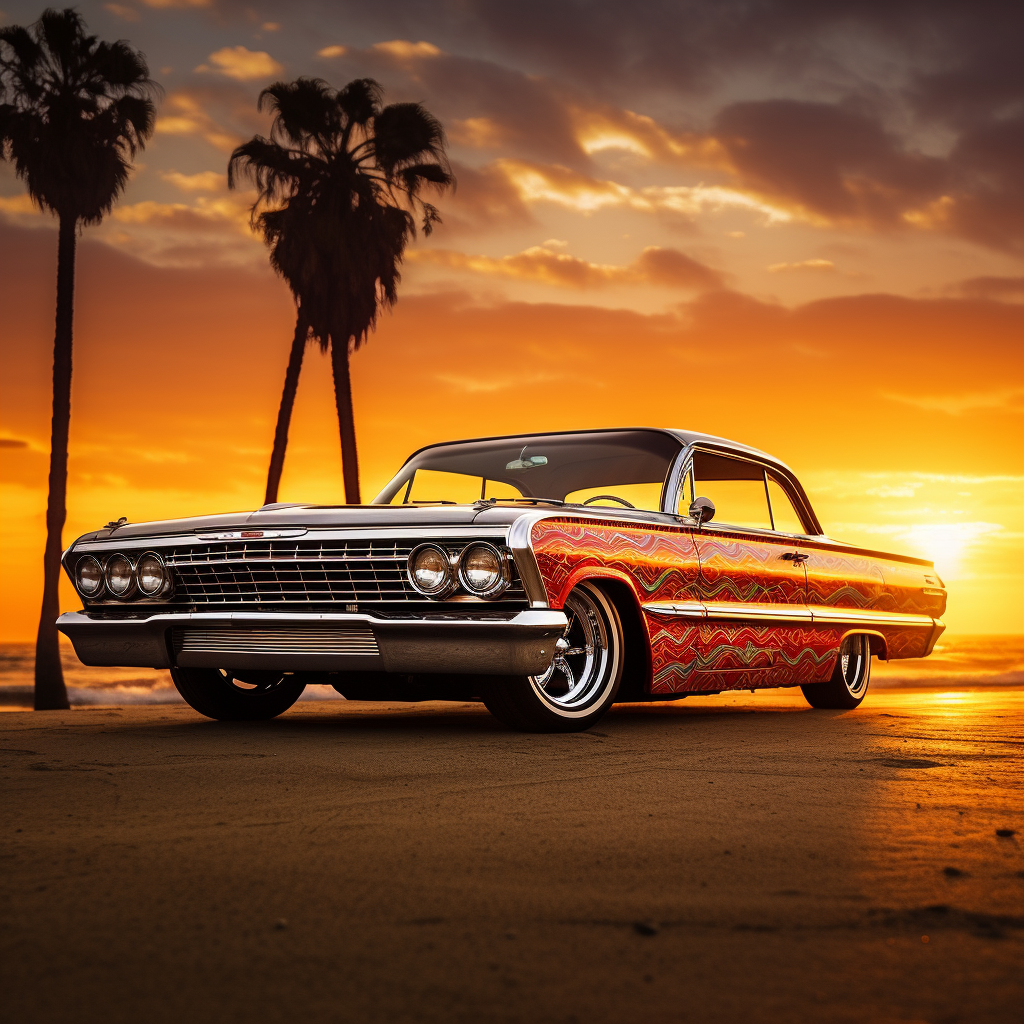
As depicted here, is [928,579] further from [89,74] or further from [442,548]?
[89,74]

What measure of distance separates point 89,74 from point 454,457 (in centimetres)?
2161

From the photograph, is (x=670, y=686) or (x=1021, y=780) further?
(x=670, y=686)

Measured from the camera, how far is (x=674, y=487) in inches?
277

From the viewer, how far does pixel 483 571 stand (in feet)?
18.0

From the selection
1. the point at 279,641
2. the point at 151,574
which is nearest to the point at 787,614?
the point at 279,641

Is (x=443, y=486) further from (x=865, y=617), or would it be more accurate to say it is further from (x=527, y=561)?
(x=865, y=617)

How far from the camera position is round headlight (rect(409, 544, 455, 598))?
5.50 meters

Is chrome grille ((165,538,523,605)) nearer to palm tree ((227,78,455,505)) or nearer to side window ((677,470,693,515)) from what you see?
side window ((677,470,693,515))

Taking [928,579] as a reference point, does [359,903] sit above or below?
below

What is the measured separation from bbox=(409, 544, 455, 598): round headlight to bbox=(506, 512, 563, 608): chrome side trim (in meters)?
0.31

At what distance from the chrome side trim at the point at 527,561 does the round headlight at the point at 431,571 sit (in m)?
0.31

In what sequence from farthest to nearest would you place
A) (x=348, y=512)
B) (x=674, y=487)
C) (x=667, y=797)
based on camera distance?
(x=674, y=487) < (x=348, y=512) < (x=667, y=797)

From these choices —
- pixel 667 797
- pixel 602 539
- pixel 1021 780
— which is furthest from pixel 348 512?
pixel 1021 780

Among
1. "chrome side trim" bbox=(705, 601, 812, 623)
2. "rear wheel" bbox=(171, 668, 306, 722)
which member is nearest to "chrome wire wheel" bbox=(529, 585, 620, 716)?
"chrome side trim" bbox=(705, 601, 812, 623)
